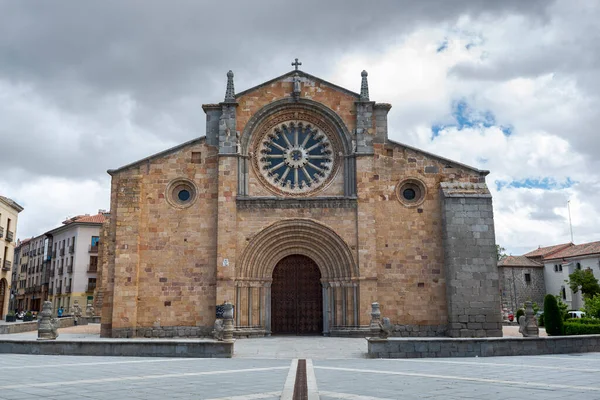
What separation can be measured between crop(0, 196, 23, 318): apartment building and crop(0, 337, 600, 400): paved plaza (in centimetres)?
3001

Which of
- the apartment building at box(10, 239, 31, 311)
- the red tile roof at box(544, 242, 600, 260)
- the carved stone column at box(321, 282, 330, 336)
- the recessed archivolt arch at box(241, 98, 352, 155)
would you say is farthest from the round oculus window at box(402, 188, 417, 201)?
the apartment building at box(10, 239, 31, 311)

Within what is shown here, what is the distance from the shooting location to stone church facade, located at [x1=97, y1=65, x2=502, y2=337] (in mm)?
19516

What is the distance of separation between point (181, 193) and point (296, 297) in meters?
6.19

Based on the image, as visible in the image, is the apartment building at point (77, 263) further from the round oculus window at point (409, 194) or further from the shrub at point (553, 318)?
the shrub at point (553, 318)

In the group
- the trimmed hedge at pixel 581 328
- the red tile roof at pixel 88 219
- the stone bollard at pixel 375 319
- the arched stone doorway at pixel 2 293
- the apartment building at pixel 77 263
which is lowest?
the trimmed hedge at pixel 581 328

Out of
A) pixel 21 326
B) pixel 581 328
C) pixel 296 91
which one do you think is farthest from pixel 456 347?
pixel 21 326

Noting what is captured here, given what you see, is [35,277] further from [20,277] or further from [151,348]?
[151,348]

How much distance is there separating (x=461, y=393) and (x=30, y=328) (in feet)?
75.3

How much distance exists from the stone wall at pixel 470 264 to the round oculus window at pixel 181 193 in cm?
983

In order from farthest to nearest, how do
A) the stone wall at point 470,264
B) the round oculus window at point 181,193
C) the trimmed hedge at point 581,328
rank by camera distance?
the round oculus window at point 181,193 < the stone wall at point 470,264 < the trimmed hedge at point 581,328

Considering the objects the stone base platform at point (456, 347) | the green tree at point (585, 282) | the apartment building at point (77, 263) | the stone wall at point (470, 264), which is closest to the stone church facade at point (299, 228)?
the stone wall at point (470, 264)

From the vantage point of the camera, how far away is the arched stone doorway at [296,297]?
67.5ft

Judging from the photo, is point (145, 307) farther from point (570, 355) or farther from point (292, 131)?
point (570, 355)

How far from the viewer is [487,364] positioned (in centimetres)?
1129
